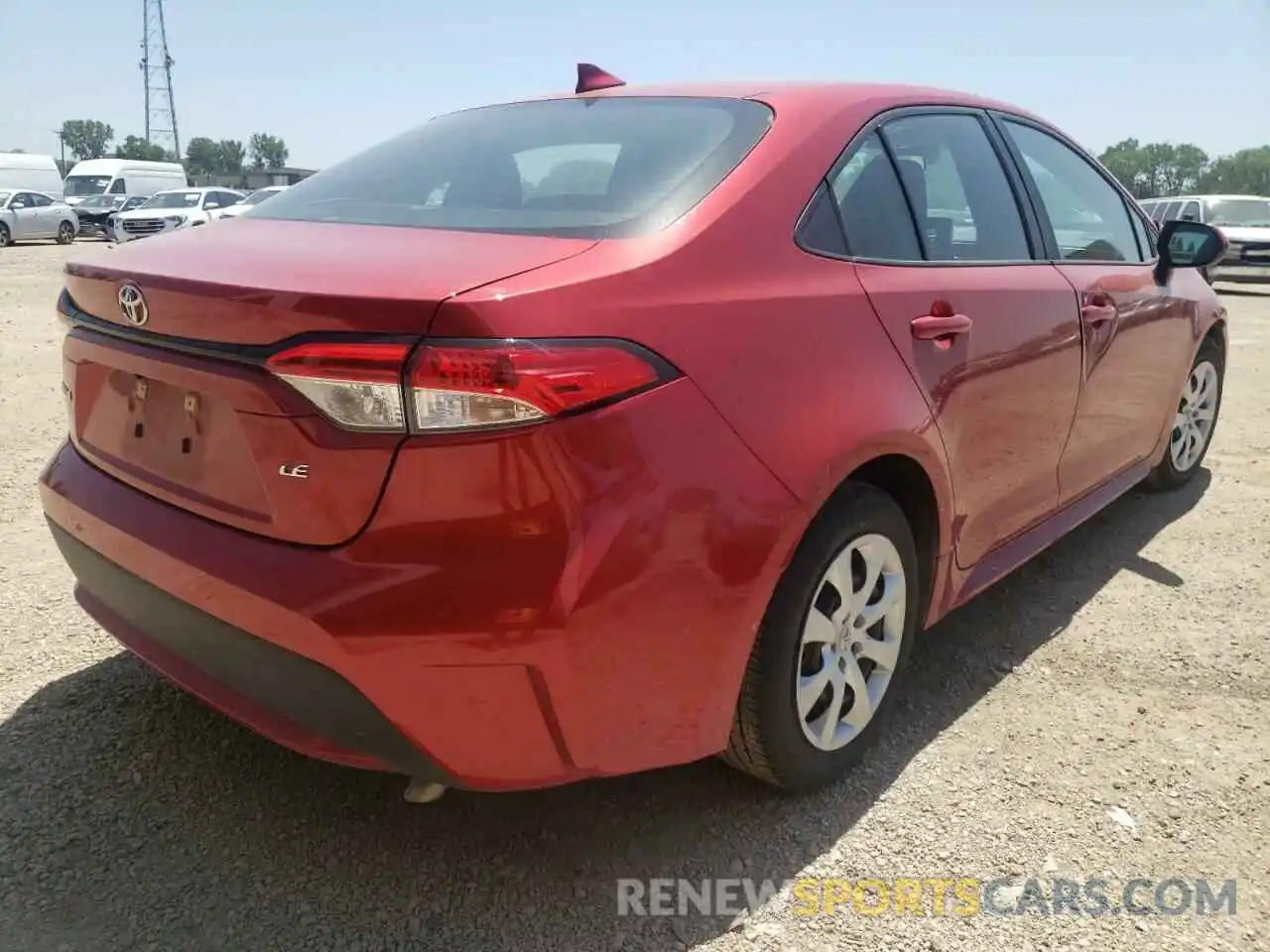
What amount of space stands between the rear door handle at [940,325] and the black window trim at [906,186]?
140mm

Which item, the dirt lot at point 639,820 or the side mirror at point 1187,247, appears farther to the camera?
the side mirror at point 1187,247

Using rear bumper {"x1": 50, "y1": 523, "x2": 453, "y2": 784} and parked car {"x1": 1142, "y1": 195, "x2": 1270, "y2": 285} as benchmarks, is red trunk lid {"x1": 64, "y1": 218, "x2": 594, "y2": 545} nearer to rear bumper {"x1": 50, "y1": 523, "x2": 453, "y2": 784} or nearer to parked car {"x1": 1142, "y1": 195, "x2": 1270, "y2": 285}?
rear bumper {"x1": 50, "y1": 523, "x2": 453, "y2": 784}

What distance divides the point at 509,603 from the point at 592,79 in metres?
1.91

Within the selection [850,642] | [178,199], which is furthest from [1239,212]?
[178,199]

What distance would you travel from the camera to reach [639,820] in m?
2.29

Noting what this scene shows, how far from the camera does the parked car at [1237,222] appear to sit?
53.3 feet

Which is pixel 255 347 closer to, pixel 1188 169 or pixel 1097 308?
pixel 1097 308

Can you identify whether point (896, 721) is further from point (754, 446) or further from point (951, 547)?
point (754, 446)

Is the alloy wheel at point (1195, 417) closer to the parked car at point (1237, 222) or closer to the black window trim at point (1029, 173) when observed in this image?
the black window trim at point (1029, 173)

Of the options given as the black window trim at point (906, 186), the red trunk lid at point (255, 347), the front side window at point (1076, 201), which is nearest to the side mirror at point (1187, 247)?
the front side window at point (1076, 201)

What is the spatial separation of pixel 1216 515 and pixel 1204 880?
2792mm

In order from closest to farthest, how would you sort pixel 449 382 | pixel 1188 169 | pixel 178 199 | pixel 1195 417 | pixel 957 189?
pixel 449 382 < pixel 957 189 < pixel 1195 417 < pixel 178 199 < pixel 1188 169

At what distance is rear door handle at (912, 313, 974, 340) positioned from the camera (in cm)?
235

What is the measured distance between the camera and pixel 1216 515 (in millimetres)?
4461
